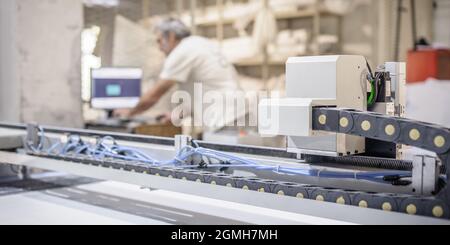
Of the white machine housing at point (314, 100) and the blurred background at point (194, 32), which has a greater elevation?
the blurred background at point (194, 32)

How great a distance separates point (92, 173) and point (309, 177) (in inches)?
33.1

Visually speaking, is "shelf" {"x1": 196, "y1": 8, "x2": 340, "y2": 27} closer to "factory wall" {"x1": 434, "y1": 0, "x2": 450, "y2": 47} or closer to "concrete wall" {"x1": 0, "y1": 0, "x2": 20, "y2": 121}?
"factory wall" {"x1": 434, "y1": 0, "x2": 450, "y2": 47}

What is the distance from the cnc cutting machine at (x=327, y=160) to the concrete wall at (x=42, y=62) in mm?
1261

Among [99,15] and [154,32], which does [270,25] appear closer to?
[154,32]

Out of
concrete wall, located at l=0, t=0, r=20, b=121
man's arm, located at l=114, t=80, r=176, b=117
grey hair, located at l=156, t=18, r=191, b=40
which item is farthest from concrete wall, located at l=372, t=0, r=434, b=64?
concrete wall, located at l=0, t=0, r=20, b=121

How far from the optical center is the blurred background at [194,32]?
9.70ft

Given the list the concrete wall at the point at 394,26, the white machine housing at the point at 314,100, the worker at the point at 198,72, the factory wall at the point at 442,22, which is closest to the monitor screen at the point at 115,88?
the worker at the point at 198,72

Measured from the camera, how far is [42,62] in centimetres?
300

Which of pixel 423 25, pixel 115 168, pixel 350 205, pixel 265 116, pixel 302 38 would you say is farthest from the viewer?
pixel 423 25

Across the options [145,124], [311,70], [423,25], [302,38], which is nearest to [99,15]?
[145,124]

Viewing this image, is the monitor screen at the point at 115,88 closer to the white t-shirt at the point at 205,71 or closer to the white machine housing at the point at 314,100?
the white t-shirt at the point at 205,71

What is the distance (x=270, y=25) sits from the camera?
4.81 metres

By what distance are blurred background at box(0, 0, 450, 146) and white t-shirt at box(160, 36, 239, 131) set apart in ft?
1.15

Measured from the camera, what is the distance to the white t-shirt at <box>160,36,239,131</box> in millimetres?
4152
